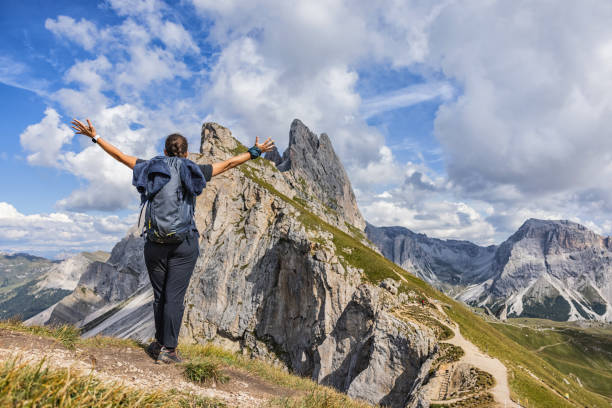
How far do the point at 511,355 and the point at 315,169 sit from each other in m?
147

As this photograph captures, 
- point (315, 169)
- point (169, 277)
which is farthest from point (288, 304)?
point (315, 169)

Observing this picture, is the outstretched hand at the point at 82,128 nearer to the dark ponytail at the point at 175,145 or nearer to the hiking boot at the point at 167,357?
the dark ponytail at the point at 175,145

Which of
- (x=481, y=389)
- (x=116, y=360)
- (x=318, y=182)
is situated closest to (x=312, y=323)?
(x=481, y=389)

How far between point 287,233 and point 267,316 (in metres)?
17.6

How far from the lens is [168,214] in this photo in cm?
613

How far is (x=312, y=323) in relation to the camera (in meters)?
53.2

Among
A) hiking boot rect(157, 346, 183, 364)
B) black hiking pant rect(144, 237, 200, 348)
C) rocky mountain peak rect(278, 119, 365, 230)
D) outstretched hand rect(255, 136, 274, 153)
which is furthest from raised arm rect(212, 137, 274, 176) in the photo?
rocky mountain peak rect(278, 119, 365, 230)

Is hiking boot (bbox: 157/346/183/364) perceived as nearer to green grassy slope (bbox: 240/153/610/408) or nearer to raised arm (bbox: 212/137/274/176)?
raised arm (bbox: 212/137/274/176)

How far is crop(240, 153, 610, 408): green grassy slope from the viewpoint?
73.9 ft

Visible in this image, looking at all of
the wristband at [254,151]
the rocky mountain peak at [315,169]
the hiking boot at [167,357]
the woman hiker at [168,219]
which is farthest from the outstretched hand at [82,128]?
the rocky mountain peak at [315,169]

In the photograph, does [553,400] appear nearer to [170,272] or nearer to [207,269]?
[170,272]

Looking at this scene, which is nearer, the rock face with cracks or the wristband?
the wristband

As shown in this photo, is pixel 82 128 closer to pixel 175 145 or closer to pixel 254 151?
pixel 175 145

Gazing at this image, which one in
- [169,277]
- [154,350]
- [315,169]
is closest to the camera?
[169,277]
